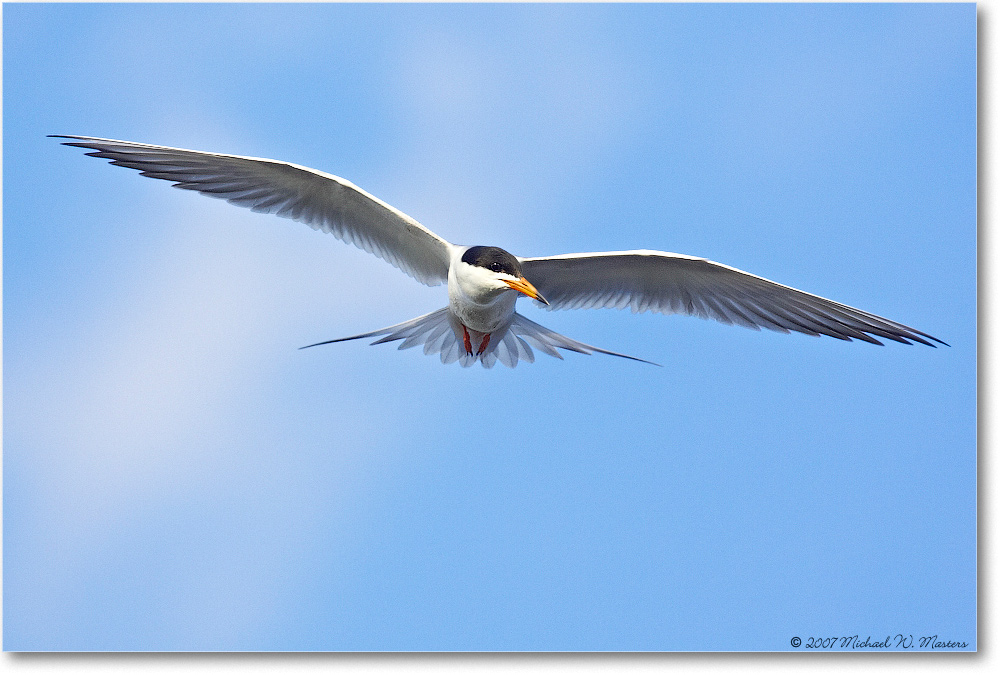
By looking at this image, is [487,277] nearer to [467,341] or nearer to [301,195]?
[467,341]

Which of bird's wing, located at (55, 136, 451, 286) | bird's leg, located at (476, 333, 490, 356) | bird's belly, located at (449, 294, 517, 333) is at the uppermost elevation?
bird's wing, located at (55, 136, 451, 286)

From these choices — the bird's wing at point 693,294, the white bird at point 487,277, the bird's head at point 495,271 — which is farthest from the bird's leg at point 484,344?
the bird's head at point 495,271

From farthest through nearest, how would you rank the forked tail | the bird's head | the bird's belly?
the forked tail, the bird's belly, the bird's head

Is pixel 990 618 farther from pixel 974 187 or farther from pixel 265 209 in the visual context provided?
pixel 265 209

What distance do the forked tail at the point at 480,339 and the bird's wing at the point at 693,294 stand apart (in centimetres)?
18

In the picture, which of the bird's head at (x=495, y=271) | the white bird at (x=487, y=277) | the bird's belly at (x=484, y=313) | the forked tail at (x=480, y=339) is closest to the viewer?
the bird's head at (x=495, y=271)

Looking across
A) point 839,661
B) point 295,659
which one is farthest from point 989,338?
point 295,659

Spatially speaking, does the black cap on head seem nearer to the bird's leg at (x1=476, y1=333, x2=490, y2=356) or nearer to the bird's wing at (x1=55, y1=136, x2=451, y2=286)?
the bird's wing at (x1=55, y1=136, x2=451, y2=286)

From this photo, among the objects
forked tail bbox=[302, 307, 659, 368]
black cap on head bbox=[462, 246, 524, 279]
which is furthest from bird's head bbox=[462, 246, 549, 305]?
forked tail bbox=[302, 307, 659, 368]

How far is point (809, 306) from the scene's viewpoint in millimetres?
3758

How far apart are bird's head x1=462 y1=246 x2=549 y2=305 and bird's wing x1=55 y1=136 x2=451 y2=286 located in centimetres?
38

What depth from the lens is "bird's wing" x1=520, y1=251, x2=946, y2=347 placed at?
365 centimetres

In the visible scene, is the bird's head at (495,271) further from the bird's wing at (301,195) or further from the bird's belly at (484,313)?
the bird's wing at (301,195)

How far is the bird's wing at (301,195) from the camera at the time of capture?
363 cm
